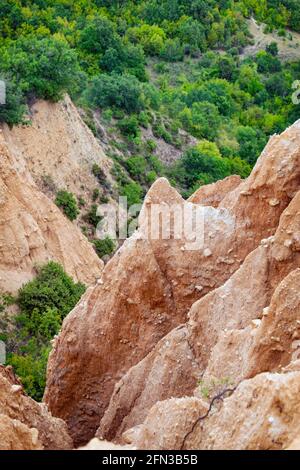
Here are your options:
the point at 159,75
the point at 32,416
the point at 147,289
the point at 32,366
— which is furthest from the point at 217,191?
the point at 159,75

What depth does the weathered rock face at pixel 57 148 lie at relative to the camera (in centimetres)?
3309

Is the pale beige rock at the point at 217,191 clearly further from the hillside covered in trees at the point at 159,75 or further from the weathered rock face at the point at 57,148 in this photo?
the hillside covered in trees at the point at 159,75

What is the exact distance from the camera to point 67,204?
33375mm

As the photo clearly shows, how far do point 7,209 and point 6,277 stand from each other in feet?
6.95

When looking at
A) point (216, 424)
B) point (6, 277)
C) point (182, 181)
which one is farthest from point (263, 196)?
point (182, 181)

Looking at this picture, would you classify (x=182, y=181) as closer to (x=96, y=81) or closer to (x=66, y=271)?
(x=96, y=81)

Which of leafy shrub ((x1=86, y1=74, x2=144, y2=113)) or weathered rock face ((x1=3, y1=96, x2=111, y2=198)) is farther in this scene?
leafy shrub ((x1=86, y1=74, x2=144, y2=113))

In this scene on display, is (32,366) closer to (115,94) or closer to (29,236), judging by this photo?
(29,236)

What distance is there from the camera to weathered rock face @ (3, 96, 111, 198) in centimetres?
3309

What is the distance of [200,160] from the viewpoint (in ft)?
147

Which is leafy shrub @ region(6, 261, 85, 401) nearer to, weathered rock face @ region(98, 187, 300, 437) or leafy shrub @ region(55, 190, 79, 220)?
leafy shrub @ region(55, 190, 79, 220)

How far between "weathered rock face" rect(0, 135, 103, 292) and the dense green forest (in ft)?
2.31

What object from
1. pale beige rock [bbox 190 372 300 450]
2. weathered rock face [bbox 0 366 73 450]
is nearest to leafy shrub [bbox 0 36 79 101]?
weathered rock face [bbox 0 366 73 450]

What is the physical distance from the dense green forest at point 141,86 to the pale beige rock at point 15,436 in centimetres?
1178
